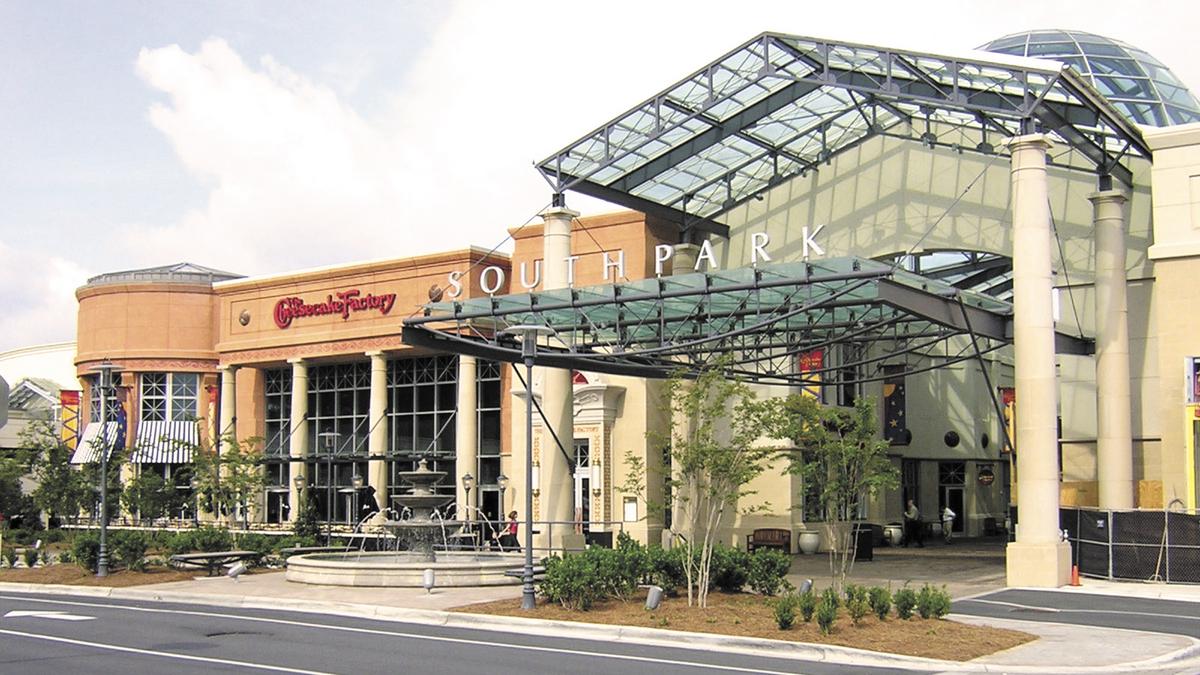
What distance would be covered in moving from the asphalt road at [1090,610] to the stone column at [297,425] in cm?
3803

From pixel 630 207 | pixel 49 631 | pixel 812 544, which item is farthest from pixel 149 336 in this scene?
pixel 49 631

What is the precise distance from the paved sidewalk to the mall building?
5.15 metres

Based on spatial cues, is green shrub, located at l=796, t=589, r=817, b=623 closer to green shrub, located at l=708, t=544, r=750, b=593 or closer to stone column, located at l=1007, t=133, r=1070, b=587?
green shrub, located at l=708, t=544, r=750, b=593

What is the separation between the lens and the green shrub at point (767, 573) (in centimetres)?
2531

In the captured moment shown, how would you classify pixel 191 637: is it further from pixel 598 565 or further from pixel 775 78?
pixel 775 78

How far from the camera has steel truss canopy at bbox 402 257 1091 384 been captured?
94.3 feet

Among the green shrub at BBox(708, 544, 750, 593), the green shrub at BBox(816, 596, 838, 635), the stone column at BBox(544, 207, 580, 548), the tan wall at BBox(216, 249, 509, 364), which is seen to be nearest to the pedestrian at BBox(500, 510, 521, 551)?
the stone column at BBox(544, 207, 580, 548)

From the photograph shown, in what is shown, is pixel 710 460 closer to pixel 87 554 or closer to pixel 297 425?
pixel 87 554

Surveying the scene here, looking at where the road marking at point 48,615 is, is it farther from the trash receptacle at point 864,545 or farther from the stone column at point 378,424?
the stone column at point 378,424

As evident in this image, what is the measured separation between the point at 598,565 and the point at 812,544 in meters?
21.7

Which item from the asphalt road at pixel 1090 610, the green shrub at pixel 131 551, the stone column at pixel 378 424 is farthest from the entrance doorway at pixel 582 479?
the asphalt road at pixel 1090 610

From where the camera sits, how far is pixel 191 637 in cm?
2041

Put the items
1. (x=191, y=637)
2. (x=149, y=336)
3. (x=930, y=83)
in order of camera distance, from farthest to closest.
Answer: (x=149, y=336), (x=930, y=83), (x=191, y=637)

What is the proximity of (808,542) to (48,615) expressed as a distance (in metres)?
26.3
